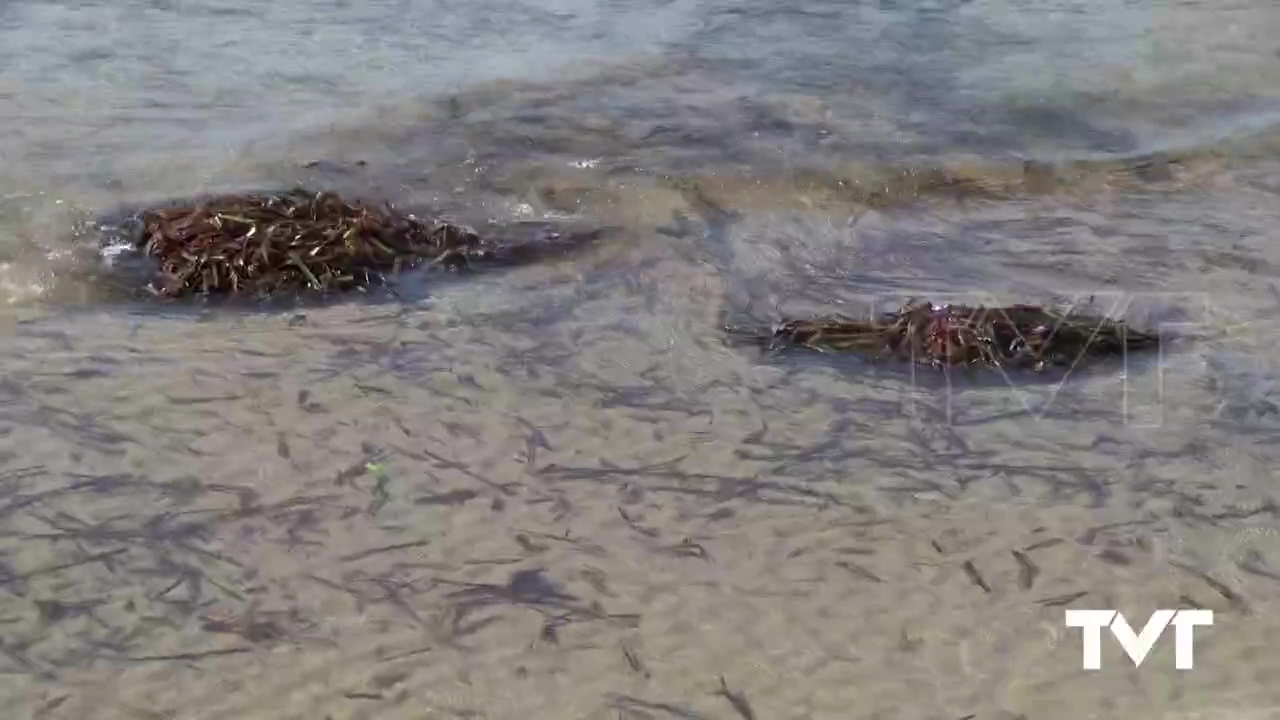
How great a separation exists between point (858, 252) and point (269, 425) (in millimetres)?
2038

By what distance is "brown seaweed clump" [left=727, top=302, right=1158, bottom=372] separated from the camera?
11.5ft

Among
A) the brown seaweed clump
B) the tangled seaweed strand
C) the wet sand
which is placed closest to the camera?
the wet sand

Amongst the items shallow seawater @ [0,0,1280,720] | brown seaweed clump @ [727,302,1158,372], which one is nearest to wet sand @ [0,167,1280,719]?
shallow seawater @ [0,0,1280,720]

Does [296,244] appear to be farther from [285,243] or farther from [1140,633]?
[1140,633]

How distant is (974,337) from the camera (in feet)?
11.6

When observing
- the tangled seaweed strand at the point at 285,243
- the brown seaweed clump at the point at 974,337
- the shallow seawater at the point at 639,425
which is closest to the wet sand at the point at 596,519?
the shallow seawater at the point at 639,425

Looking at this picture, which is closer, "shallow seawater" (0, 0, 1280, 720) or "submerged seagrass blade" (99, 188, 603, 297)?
"shallow seawater" (0, 0, 1280, 720)

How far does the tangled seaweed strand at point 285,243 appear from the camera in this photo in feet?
12.9

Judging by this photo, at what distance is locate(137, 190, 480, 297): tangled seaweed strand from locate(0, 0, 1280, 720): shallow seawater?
0.17 metres

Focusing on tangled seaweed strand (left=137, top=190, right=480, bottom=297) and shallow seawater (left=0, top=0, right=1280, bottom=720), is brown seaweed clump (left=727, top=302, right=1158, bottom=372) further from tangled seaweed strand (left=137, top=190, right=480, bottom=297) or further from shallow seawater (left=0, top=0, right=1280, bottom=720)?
tangled seaweed strand (left=137, top=190, right=480, bottom=297)

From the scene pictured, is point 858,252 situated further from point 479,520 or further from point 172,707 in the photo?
point 172,707

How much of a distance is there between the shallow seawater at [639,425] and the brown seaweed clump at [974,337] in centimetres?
11

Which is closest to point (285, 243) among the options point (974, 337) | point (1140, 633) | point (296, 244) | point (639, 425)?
point (296, 244)

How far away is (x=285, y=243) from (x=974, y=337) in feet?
6.98
